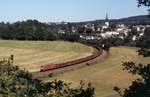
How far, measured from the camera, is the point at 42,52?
92000 mm

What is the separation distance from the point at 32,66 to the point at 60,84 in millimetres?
Answer: 57691

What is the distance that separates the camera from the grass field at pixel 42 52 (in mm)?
77000

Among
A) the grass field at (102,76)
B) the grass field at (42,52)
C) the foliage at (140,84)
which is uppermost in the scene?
the foliage at (140,84)

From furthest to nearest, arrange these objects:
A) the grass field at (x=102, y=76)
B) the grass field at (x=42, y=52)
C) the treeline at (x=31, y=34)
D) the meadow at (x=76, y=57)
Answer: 1. the treeline at (x=31, y=34)
2. the grass field at (x=42, y=52)
3. the meadow at (x=76, y=57)
4. the grass field at (x=102, y=76)

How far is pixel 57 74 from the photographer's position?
55.1m

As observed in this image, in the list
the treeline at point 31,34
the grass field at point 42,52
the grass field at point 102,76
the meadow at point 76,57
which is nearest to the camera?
the grass field at point 102,76

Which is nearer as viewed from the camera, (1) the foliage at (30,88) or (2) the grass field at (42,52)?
(1) the foliage at (30,88)

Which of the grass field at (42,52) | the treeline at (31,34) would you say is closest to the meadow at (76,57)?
the grass field at (42,52)

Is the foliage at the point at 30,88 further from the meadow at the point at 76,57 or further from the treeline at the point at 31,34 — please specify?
the treeline at the point at 31,34

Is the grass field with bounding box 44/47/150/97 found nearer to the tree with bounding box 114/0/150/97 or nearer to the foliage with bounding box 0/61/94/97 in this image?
the tree with bounding box 114/0/150/97

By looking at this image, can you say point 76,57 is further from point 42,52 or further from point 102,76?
point 102,76

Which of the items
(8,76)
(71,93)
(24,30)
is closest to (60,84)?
(71,93)

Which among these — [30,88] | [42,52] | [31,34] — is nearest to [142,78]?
[30,88]

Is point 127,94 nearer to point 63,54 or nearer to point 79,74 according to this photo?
point 79,74
